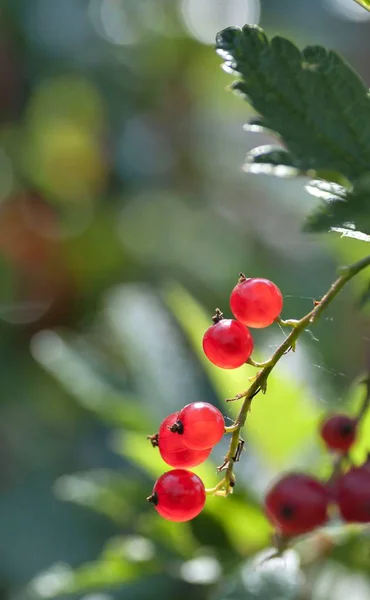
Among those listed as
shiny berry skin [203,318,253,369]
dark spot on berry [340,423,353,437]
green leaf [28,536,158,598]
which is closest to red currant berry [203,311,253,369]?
shiny berry skin [203,318,253,369]

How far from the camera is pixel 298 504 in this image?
774 millimetres

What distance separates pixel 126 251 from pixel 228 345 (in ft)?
5.58

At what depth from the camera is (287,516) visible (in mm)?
779

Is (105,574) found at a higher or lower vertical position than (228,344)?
lower

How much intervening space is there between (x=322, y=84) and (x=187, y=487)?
0.33m

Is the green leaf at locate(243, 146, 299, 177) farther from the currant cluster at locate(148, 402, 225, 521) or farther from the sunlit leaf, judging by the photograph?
the currant cluster at locate(148, 402, 225, 521)

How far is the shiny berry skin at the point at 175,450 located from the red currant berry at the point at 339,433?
19 cm

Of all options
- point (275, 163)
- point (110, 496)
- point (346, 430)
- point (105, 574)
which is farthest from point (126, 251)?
point (275, 163)

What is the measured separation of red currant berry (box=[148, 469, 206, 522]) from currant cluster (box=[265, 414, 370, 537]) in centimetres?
16

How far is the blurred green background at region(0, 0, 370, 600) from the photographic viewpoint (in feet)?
4.24

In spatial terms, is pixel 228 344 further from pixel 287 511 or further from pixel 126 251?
pixel 126 251

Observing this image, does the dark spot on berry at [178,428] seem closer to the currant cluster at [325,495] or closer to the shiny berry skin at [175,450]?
the shiny berry skin at [175,450]

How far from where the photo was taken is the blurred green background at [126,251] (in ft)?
4.24

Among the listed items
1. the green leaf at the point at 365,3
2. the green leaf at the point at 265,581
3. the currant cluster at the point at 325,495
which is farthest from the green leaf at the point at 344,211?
the green leaf at the point at 265,581
